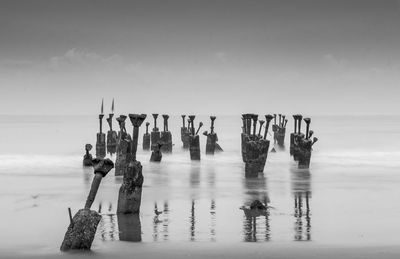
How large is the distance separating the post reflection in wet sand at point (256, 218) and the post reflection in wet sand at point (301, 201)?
78 cm

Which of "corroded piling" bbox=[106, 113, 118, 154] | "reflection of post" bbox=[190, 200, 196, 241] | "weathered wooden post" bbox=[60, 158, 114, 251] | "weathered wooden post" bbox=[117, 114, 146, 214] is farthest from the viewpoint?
"corroded piling" bbox=[106, 113, 118, 154]

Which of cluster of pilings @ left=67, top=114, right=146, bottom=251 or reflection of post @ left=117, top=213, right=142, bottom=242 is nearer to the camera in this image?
cluster of pilings @ left=67, top=114, right=146, bottom=251

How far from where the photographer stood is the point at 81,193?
24891mm

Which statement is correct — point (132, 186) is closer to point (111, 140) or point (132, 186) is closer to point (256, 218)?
point (256, 218)

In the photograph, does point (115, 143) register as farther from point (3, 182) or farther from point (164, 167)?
point (3, 182)

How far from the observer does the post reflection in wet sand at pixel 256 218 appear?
1583 cm

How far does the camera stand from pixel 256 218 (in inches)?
725

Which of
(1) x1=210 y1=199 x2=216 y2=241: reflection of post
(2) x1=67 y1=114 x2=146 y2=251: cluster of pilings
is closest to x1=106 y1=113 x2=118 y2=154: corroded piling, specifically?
(2) x1=67 y1=114 x2=146 y2=251: cluster of pilings

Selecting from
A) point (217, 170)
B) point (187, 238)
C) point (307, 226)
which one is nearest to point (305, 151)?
point (217, 170)

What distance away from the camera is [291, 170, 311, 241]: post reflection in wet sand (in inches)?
639

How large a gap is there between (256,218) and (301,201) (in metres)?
4.44

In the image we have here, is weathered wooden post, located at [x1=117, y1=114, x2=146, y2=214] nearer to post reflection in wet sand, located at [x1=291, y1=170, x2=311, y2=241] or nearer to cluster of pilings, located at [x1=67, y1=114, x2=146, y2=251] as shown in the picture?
cluster of pilings, located at [x1=67, y1=114, x2=146, y2=251]

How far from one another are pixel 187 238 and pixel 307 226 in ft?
11.5

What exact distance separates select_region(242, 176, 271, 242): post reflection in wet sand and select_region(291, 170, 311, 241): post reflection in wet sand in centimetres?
78
